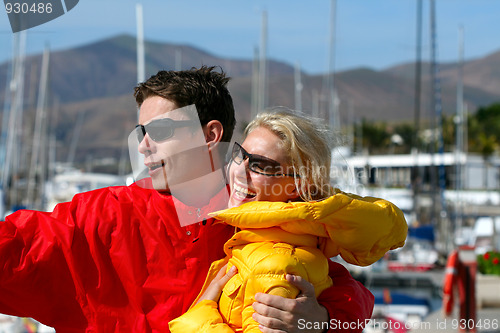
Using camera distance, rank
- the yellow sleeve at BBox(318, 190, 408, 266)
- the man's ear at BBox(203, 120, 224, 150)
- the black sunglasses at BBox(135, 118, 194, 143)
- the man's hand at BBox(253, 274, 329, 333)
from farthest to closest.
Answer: the man's ear at BBox(203, 120, 224, 150) < the black sunglasses at BBox(135, 118, 194, 143) < the yellow sleeve at BBox(318, 190, 408, 266) < the man's hand at BBox(253, 274, 329, 333)

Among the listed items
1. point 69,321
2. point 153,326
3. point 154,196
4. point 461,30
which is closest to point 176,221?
point 154,196

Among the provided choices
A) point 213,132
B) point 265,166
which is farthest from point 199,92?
point 265,166

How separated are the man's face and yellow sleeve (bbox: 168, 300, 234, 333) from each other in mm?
537

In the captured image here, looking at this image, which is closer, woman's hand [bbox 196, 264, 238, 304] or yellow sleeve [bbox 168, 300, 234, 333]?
yellow sleeve [bbox 168, 300, 234, 333]

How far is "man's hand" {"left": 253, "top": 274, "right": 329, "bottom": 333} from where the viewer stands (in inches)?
73.9

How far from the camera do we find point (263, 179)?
2.15 metres

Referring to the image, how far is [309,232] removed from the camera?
2.00 metres

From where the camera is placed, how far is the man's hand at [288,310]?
1877 millimetres

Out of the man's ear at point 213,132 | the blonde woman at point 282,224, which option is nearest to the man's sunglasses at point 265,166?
the blonde woman at point 282,224

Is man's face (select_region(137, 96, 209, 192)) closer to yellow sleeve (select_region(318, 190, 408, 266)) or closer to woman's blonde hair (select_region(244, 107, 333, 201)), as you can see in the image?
woman's blonde hair (select_region(244, 107, 333, 201))

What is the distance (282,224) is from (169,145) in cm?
61

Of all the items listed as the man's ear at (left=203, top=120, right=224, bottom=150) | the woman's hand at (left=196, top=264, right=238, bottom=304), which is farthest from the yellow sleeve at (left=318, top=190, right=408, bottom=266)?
the man's ear at (left=203, top=120, right=224, bottom=150)

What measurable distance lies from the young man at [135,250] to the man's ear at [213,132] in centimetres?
6

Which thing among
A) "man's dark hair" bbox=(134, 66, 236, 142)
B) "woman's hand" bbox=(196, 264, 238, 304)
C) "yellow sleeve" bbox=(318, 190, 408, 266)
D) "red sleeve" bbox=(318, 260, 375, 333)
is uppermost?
"man's dark hair" bbox=(134, 66, 236, 142)
